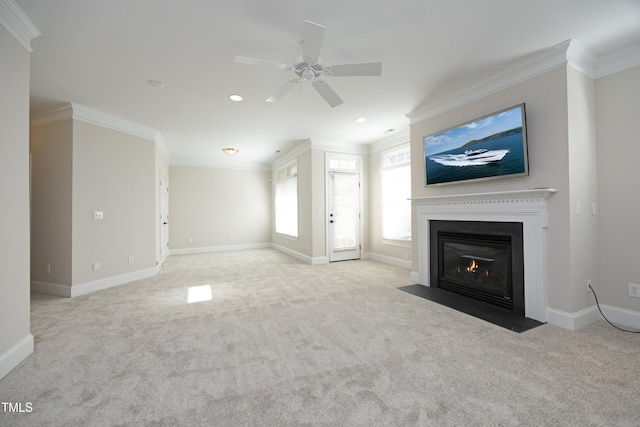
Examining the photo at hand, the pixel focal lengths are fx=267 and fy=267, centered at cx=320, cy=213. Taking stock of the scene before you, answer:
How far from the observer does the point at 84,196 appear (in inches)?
154

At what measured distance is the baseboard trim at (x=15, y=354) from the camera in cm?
191

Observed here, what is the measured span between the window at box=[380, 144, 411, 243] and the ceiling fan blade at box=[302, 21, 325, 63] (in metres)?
3.51

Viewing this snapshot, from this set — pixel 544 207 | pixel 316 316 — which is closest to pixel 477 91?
pixel 544 207

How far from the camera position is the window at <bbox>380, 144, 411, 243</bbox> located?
17.1 ft

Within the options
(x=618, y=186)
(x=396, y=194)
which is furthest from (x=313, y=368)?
(x=396, y=194)

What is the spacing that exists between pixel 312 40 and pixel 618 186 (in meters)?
3.28

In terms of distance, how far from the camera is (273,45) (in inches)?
98.3

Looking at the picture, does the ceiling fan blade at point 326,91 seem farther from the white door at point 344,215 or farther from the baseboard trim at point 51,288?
the baseboard trim at point 51,288

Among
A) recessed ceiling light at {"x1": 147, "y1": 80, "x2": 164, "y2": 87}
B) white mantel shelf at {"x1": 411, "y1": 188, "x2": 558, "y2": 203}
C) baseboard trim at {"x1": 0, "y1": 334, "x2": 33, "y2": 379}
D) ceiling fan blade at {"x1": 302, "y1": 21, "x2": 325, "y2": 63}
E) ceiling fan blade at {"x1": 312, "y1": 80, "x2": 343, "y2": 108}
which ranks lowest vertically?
baseboard trim at {"x1": 0, "y1": 334, "x2": 33, "y2": 379}

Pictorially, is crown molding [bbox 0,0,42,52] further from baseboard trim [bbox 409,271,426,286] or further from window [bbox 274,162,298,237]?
baseboard trim [bbox 409,271,426,286]

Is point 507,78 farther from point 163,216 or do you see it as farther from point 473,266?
point 163,216

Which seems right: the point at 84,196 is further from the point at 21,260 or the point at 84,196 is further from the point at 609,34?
the point at 609,34

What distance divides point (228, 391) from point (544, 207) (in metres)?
3.27

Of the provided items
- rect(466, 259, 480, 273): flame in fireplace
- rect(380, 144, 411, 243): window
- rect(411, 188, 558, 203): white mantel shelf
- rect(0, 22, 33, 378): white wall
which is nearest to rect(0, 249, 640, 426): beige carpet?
rect(0, 22, 33, 378): white wall
